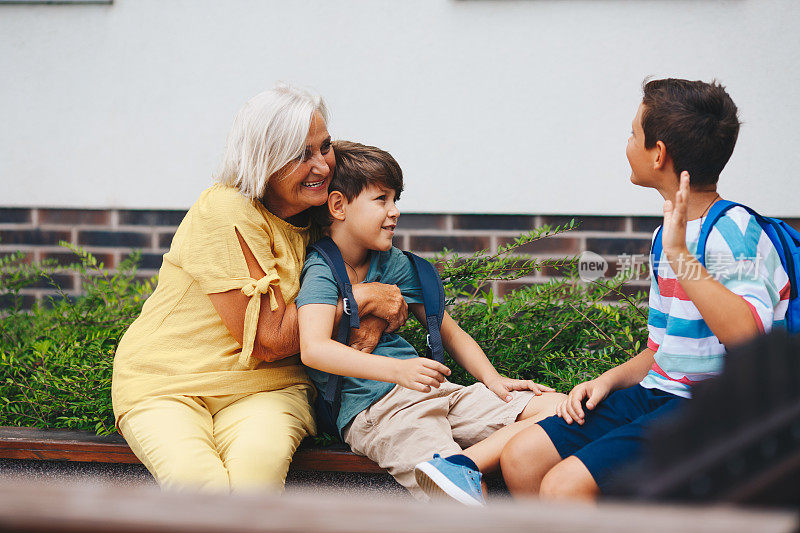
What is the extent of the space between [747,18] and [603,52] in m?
0.71

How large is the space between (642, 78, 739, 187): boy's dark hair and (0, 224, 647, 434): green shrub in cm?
89

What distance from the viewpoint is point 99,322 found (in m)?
3.14

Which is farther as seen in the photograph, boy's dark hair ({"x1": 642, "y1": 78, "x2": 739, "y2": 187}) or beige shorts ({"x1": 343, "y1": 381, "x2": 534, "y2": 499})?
beige shorts ({"x1": 343, "y1": 381, "x2": 534, "y2": 499})

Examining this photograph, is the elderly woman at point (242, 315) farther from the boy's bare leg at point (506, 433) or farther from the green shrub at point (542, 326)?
the green shrub at point (542, 326)

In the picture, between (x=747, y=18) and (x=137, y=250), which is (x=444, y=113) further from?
(x=137, y=250)

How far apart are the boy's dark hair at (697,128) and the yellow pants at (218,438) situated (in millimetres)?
1399

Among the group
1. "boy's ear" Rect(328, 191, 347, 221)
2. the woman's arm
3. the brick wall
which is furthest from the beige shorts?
the brick wall

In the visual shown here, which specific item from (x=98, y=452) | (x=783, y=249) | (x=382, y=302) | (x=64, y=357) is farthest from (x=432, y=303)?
(x=64, y=357)

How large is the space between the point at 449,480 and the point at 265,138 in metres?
1.19

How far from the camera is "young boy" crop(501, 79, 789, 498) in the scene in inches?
69.2

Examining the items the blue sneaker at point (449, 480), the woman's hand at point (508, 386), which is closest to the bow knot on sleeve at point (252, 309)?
the blue sneaker at point (449, 480)

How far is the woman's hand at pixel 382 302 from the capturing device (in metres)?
2.30

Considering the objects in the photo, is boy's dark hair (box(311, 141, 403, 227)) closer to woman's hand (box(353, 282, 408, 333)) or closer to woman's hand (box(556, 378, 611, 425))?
woman's hand (box(353, 282, 408, 333))

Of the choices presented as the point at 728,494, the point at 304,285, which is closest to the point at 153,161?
the point at 304,285
